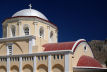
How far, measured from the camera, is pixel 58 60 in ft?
51.9

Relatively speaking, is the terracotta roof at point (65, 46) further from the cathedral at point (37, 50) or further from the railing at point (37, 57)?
the railing at point (37, 57)

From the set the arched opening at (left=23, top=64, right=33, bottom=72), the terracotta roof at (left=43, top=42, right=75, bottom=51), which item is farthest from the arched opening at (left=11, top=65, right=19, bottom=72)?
the terracotta roof at (left=43, top=42, right=75, bottom=51)

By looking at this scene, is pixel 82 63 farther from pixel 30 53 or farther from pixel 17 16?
pixel 17 16

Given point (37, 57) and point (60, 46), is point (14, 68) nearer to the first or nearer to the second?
point (37, 57)

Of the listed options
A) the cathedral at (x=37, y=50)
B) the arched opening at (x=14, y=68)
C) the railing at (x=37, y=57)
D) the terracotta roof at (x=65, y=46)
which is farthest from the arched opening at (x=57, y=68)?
the arched opening at (x=14, y=68)

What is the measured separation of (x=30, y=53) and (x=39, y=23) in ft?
15.3

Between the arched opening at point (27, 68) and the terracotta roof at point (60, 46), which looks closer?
the terracotta roof at point (60, 46)

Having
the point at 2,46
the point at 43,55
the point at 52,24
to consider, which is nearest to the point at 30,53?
the point at 43,55

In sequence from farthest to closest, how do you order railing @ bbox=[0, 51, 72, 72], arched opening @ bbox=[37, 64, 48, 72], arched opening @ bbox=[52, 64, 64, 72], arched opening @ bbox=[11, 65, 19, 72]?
arched opening @ bbox=[11, 65, 19, 72] → arched opening @ bbox=[37, 64, 48, 72] → arched opening @ bbox=[52, 64, 64, 72] → railing @ bbox=[0, 51, 72, 72]

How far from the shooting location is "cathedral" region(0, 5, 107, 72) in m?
15.8

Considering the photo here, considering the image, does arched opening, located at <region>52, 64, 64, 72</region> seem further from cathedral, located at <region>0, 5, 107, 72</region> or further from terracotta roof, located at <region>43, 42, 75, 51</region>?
terracotta roof, located at <region>43, 42, 75, 51</region>

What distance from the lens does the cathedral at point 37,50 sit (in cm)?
1582

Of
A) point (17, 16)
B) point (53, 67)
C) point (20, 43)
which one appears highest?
point (17, 16)

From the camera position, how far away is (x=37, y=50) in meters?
17.5
